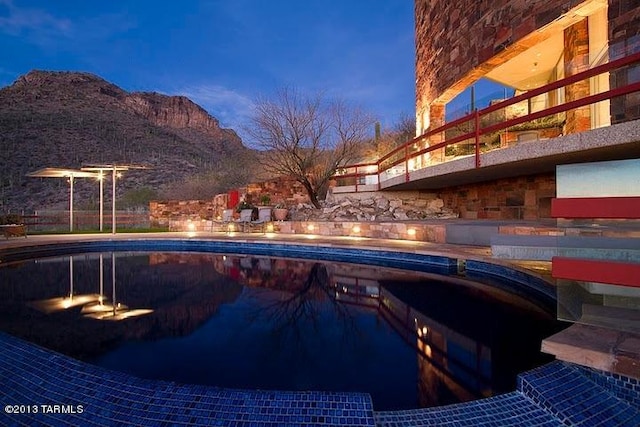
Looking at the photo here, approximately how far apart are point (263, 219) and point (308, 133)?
11.1ft

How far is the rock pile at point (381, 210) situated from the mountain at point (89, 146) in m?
8.50

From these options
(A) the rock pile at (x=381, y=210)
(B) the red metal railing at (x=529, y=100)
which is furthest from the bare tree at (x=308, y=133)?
(B) the red metal railing at (x=529, y=100)

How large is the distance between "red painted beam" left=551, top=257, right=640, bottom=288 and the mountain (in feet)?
55.5

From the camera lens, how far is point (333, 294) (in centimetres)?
503

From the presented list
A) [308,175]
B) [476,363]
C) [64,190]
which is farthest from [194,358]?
[64,190]

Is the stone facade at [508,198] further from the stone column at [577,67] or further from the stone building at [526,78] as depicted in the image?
the stone column at [577,67]

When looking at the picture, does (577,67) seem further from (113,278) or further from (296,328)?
(113,278)

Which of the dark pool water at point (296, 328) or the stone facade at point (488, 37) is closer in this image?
the dark pool water at point (296, 328)

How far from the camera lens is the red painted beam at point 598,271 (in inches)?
83.8

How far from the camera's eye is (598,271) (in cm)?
225

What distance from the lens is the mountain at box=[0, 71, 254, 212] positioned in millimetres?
22453

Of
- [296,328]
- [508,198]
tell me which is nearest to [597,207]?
[296,328]

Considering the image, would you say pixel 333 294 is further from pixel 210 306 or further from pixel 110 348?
pixel 110 348
